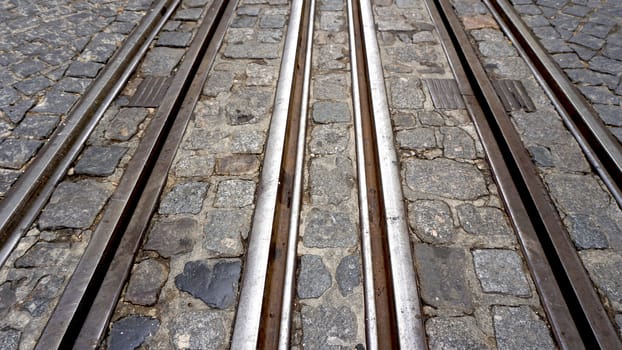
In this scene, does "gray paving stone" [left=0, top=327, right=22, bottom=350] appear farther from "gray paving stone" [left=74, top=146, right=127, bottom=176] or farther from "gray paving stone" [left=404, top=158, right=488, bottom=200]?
"gray paving stone" [left=404, top=158, right=488, bottom=200]

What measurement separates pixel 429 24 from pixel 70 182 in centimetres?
380

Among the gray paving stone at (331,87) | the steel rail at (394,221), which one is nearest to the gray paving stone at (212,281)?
the steel rail at (394,221)

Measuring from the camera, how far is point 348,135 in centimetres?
321

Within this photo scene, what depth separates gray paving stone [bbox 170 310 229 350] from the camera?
205 centimetres

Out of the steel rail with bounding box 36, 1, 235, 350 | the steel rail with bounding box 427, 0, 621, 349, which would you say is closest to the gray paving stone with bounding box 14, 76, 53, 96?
the steel rail with bounding box 36, 1, 235, 350

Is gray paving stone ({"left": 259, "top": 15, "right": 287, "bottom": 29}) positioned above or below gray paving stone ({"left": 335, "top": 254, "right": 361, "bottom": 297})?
above

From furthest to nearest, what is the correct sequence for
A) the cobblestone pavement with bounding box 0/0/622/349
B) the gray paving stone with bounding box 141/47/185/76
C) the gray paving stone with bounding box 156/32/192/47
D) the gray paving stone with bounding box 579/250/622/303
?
1. the gray paving stone with bounding box 156/32/192/47
2. the gray paving stone with bounding box 141/47/185/76
3. the gray paving stone with bounding box 579/250/622/303
4. the cobblestone pavement with bounding box 0/0/622/349

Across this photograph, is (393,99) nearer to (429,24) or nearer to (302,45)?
(302,45)

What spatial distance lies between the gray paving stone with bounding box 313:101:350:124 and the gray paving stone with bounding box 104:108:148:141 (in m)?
1.40

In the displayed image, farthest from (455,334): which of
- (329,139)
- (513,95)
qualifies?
(513,95)

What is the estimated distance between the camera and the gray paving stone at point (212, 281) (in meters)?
2.23

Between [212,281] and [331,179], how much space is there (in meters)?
1.06

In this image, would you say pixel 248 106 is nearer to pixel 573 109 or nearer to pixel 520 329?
pixel 520 329

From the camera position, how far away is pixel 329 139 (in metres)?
3.17
